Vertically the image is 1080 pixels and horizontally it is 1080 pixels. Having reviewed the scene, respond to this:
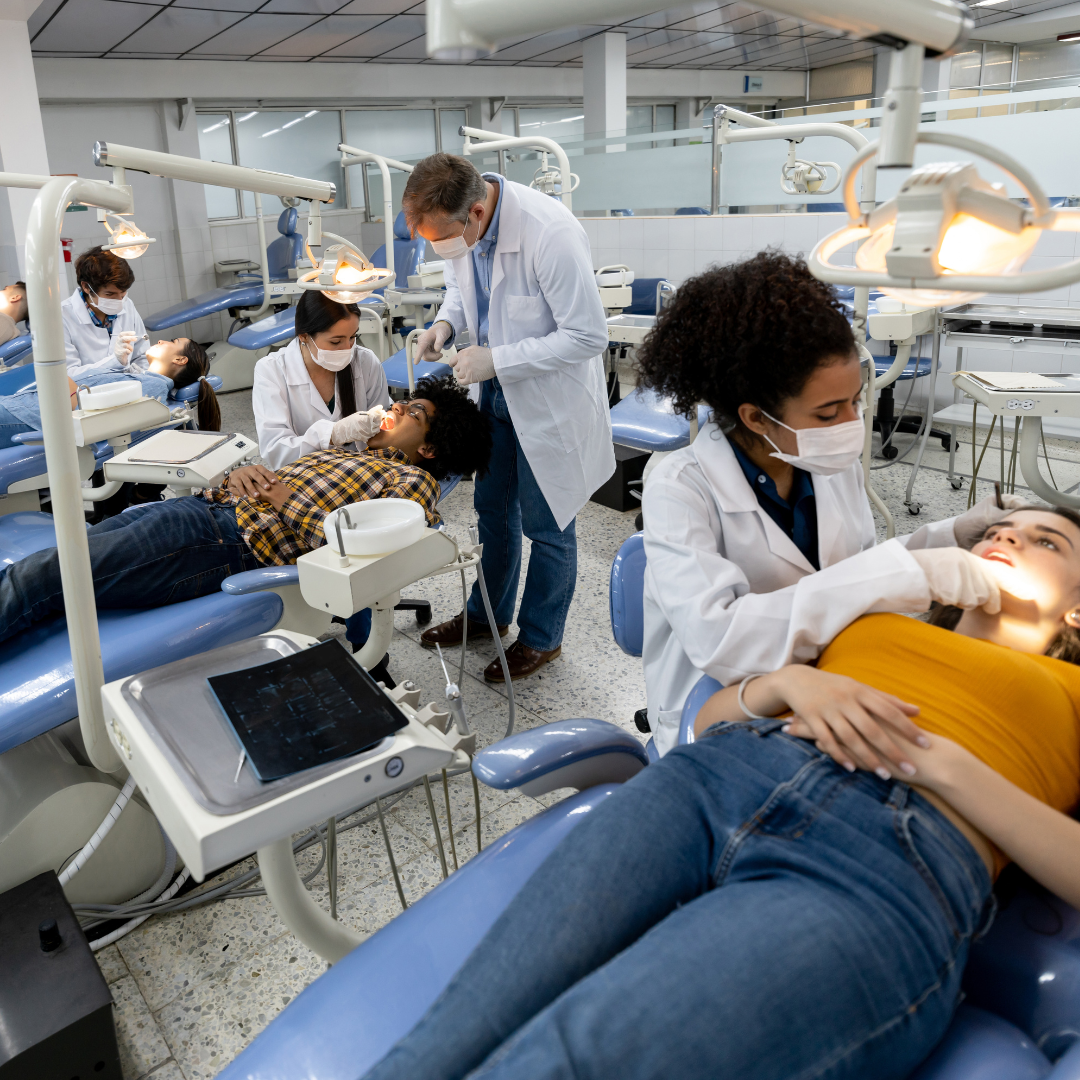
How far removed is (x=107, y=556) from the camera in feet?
5.86

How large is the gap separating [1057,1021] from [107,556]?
1.72 m

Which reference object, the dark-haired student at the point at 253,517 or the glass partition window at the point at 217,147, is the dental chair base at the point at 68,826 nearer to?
the dark-haired student at the point at 253,517

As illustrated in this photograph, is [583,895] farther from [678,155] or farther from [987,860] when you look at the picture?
[678,155]

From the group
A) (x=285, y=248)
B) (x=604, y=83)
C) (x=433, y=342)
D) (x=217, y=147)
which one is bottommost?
(x=433, y=342)

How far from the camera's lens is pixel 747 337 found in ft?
4.34

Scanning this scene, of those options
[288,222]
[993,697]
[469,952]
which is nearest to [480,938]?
[469,952]

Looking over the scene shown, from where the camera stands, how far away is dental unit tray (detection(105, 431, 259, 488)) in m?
2.04

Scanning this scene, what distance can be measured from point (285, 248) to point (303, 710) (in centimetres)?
662

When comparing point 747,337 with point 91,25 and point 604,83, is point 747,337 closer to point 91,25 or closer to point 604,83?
point 91,25

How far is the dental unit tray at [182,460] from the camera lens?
2.04 metres

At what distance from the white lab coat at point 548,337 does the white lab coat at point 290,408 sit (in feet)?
1.33

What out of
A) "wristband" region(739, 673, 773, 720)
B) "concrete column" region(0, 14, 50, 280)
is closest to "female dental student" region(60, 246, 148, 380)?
"concrete column" region(0, 14, 50, 280)

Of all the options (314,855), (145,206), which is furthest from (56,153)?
(314,855)

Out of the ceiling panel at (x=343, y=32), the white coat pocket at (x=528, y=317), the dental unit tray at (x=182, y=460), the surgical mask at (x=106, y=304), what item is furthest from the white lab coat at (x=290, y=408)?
the ceiling panel at (x=343, y=32)
